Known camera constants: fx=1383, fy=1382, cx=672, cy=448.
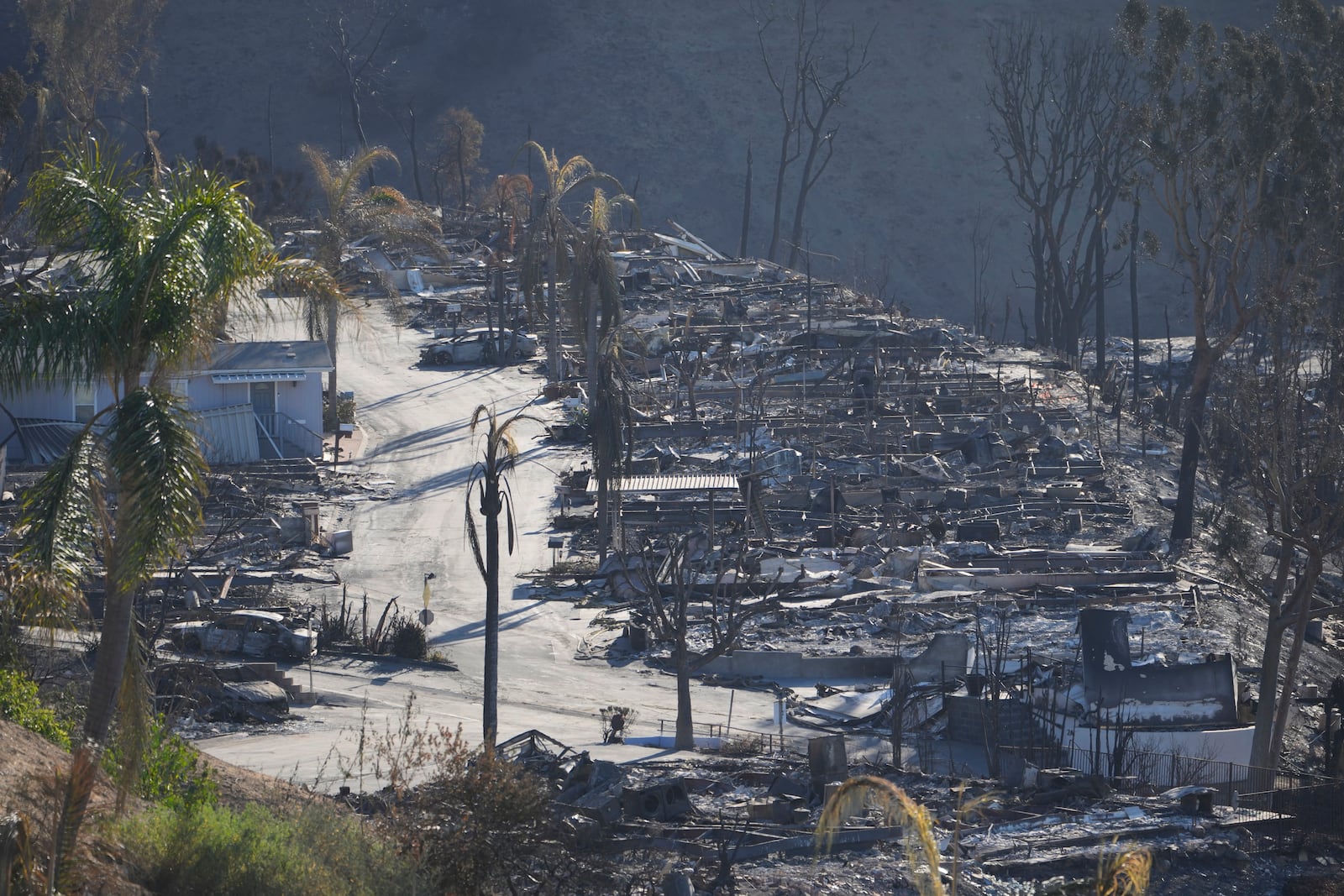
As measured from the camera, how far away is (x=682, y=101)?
72625mm

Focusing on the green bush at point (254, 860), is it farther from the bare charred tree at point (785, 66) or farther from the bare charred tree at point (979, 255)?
the bare charred tree at point (785, 66)

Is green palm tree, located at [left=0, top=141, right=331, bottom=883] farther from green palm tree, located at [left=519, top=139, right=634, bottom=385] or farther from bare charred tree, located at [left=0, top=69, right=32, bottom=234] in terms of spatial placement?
green palm tree, located at [left=519, top=139, right=634, bottom=385]

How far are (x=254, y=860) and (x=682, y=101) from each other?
220 feet

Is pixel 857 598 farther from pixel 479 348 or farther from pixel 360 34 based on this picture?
pixel 360 34

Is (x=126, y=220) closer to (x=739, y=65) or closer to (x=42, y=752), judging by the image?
(x=42, y=752)

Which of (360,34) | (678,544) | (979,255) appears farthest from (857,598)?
(360,34)

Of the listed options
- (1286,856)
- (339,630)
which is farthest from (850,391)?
(1286,856)

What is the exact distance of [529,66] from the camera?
7394cm

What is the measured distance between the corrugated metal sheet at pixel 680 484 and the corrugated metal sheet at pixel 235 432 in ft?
26.5

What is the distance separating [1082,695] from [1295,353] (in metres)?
5.46

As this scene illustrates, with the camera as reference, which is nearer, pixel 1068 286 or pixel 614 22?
pixel 1068 286

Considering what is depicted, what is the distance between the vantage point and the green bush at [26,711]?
36.9 ft

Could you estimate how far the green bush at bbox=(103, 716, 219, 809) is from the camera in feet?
33.6

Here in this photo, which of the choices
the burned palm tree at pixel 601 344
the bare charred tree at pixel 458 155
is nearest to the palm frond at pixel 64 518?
the burned palm tree at pixel 601 344
